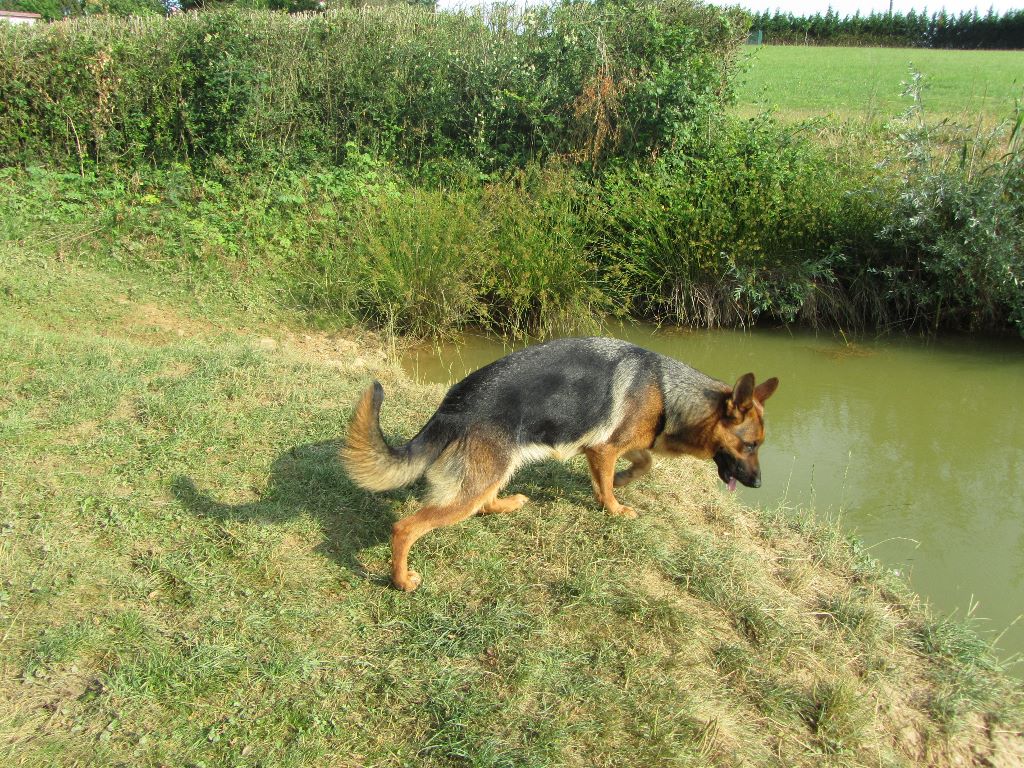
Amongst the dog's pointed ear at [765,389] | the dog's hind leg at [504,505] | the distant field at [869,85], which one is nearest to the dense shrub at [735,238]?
the distant field at [869,85]

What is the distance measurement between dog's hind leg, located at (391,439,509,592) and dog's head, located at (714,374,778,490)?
1.61 m

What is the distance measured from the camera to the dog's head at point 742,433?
16.2 feet

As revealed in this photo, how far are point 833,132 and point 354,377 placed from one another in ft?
31.6

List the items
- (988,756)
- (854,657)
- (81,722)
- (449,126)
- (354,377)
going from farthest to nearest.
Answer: (449,126)
(354,377)
(854,657)
(988,756)
(81,722)

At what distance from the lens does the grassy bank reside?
133 inches

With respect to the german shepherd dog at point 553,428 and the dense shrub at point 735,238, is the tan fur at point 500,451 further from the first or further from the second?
the dense shrub at point 735,238

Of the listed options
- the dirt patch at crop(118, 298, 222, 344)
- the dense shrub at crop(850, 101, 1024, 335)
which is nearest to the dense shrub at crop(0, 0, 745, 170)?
the dense shrub at crop(850, 101, 1024, 335)

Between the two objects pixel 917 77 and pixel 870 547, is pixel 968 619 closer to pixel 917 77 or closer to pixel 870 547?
pixel 870 547

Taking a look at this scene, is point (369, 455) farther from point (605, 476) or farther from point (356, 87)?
point (356, 87)

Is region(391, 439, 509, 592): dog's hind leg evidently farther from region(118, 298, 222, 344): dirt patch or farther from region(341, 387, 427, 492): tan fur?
region(118, 298, 222, 344): dirt patch

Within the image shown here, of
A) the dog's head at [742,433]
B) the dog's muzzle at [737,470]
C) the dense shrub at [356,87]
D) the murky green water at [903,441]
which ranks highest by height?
the dense shrub at [356,87]

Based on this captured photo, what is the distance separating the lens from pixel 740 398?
4.88 meters

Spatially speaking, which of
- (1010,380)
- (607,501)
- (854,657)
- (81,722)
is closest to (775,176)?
(1010,380)

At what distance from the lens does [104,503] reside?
464 centimetres
